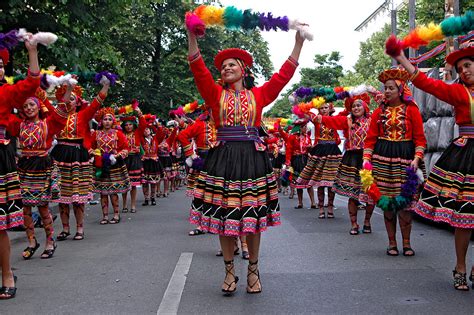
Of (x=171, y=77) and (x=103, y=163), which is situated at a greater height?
(x=171, y=77)

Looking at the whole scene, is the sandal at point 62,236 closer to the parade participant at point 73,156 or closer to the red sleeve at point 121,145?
the parade participant at point 73,156

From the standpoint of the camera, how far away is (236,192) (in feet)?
17.4

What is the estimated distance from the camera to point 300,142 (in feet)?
50.4

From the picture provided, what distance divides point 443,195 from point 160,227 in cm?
582

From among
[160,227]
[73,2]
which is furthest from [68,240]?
[73,2]

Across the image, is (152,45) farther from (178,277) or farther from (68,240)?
(178,277)

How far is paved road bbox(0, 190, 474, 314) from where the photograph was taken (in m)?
5.09

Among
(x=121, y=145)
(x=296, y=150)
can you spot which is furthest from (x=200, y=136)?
(x=296, y=150)

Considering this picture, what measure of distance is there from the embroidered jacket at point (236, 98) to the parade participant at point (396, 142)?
2118 mm

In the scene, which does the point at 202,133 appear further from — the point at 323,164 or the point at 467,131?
the point at 467,131

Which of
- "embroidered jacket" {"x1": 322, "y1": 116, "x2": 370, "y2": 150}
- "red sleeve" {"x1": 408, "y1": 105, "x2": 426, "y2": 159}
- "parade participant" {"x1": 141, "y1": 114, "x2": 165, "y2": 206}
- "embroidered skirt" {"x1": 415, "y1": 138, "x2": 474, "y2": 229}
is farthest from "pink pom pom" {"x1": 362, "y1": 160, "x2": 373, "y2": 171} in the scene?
"parade participant" {"x1": 141, "y1": 114, "x2": 165, "y2": 206}

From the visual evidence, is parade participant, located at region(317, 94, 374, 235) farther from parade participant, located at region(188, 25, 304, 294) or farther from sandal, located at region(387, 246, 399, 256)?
parade participant, located at region(188, 25, 304, 294)

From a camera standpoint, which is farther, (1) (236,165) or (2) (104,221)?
(2) (104,221)

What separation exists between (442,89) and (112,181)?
23.7ft
